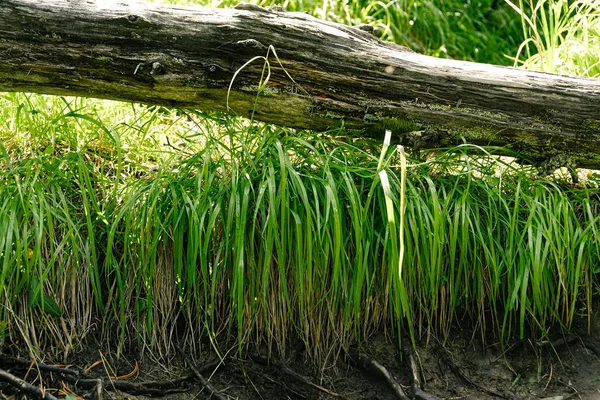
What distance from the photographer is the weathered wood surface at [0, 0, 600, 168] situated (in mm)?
2512

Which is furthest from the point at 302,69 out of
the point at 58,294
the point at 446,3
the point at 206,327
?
the point at 446,3

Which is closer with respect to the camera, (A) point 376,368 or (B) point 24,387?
(B) point 24,387

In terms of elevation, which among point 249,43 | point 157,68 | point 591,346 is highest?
point 249,43

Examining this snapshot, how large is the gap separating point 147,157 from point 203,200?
1.91ft

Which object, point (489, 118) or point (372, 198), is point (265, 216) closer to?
point (372, 198)

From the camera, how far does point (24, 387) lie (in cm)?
224

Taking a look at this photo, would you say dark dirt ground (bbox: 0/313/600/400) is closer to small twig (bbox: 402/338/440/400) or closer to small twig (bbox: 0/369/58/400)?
small twig (bbox: 402/338/440/400)

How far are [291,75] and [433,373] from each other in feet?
4.24

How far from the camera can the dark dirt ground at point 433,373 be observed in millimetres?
2596

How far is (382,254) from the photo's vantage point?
8.50 feet

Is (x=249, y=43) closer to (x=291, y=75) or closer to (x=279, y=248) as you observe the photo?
(x=291, y=75)

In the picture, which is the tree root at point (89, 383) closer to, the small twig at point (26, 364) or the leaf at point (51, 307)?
the small twig at point (26, 364)

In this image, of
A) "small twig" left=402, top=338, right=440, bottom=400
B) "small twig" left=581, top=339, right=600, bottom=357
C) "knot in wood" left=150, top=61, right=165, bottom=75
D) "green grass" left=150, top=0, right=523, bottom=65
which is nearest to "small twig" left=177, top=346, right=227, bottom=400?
"small twig" left=402, top=338, right=440, bottom=400

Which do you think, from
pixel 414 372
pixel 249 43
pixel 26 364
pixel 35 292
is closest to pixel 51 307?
pixel 35 292
